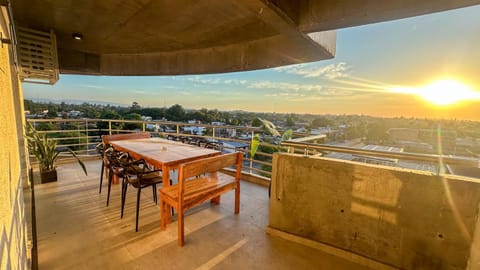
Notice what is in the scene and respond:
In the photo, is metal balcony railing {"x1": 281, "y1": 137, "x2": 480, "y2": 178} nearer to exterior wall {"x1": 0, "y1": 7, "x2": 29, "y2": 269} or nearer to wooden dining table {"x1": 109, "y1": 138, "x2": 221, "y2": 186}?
wooden dining table {"x1": 109, "y1": 138, "x2": 221, "y2": 186}

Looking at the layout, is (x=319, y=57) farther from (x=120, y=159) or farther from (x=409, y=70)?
(x=120, y=159)

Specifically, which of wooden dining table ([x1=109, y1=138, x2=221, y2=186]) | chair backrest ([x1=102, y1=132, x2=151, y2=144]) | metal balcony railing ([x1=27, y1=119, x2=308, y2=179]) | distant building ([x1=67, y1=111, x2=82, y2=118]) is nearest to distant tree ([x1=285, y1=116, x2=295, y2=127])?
metal balcony railing ([x1=27, y1=119, x2=308, y2=179])

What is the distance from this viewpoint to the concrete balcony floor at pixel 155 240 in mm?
1709

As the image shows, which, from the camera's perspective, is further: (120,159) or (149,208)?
(149,208)

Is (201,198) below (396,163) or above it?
below

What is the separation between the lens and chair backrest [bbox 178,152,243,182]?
1.88 meters

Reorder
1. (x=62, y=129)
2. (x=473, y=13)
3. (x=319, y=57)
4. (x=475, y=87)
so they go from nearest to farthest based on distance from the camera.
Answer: (x=475, y=87)
(x=473, y=13)
(x=319, y=57)
(x=62, y=129)

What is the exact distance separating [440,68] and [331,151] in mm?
1272

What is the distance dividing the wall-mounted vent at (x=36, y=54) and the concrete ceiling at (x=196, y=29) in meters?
0.12

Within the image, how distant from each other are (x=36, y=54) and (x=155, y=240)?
334cm

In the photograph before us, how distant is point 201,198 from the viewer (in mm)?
2123

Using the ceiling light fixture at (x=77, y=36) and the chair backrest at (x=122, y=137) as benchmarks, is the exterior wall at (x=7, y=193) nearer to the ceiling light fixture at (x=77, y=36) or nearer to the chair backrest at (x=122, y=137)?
the ceiling light fixture at (x=77, y=36)

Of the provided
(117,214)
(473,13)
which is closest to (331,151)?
(473,13)

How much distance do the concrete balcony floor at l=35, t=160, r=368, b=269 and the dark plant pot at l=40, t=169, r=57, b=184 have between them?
67 cm
